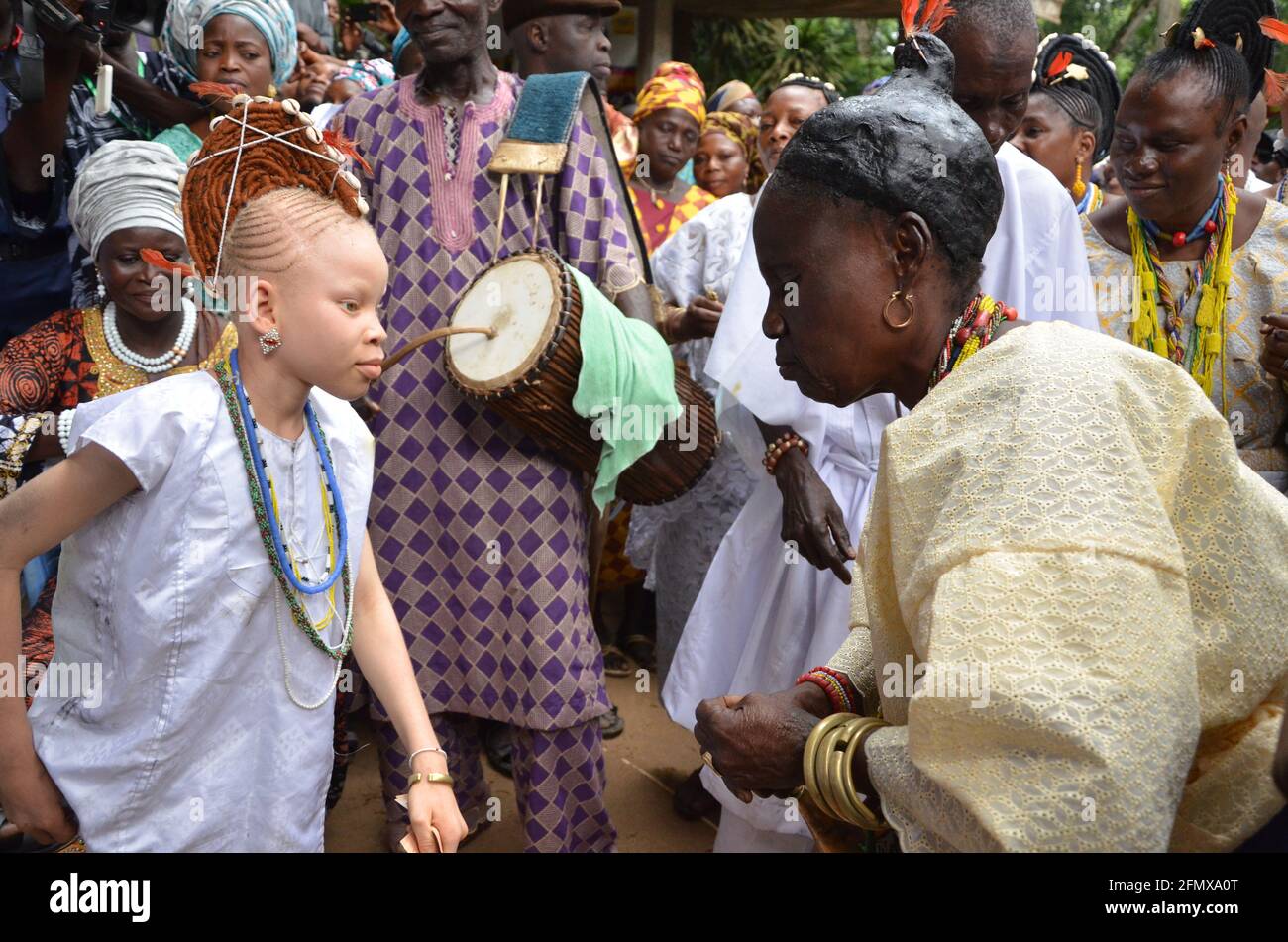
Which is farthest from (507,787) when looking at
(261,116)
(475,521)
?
(261,116)

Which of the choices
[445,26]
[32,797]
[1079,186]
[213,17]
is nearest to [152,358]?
[445,26]

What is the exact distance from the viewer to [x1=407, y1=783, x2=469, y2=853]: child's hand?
2008mm

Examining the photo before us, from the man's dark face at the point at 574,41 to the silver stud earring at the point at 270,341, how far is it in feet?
10.4

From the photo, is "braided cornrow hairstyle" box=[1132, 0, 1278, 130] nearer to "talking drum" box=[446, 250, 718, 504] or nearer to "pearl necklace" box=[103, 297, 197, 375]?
"talking drum" box=[446, 250, 718, 504]

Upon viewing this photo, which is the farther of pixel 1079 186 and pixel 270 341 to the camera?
pixel 1079 186

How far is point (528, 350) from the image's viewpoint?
314 cm

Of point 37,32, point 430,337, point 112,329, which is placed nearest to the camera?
point 430,337

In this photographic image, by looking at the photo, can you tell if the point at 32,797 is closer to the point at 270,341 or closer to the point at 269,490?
the point at 269,490

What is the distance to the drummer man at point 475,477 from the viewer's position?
3395 millimetres

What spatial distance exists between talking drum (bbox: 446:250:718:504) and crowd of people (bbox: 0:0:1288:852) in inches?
4.3

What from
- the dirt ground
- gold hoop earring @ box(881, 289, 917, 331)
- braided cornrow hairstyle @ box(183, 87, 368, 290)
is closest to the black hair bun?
gold hoop earring @ box(881, 289, 917, 331)

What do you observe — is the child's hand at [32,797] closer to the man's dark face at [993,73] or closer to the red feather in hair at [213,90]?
the red feather in hair at [213,90]

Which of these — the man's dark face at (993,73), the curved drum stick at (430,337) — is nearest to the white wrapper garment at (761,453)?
the man's dark face at (993,73)

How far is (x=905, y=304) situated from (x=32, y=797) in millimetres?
1720
